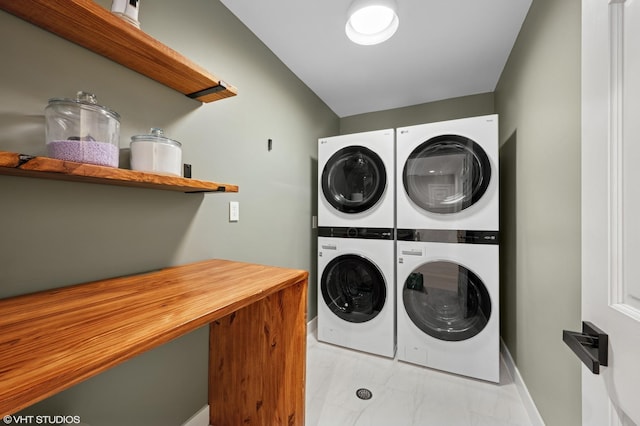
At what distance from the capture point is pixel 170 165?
101 centimetres

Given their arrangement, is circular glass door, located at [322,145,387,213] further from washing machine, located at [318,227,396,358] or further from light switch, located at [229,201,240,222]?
light switch, located at [229,201,240,222]

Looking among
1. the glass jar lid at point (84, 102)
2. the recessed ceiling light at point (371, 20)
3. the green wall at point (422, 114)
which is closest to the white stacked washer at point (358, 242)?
the recessed ceiling light at point (371, 20)

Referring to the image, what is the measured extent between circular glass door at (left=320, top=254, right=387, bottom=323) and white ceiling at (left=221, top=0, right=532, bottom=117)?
5.32ft

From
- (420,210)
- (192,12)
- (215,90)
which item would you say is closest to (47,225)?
(215,90)

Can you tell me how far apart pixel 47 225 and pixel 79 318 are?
0.43 metres

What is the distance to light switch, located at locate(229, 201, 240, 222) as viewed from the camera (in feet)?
5.13

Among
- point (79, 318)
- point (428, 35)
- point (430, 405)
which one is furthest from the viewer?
point (428, 35)

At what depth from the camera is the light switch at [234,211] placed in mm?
1563

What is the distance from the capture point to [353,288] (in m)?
2.23

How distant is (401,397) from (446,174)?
1.55 meters

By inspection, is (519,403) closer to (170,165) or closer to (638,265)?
(638,265)

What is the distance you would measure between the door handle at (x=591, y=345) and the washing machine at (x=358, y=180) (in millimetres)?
1446

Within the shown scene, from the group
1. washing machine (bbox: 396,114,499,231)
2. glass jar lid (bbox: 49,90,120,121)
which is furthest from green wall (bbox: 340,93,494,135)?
glass jar lid (bbox: 49,90,120,121)

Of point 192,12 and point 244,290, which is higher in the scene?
point 192,12
